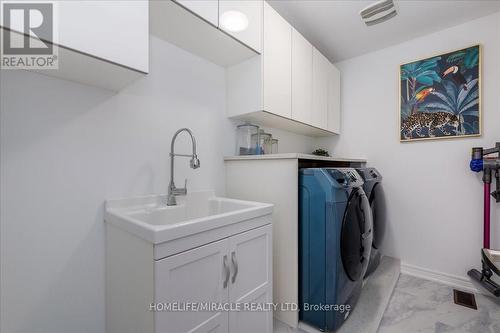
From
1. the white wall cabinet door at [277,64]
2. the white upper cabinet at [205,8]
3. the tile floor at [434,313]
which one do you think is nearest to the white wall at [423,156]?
the tile floor at [434,313]

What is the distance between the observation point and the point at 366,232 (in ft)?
5.50

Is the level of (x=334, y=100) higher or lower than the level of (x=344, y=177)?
higher

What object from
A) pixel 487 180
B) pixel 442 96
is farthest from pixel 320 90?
pixel 487 180

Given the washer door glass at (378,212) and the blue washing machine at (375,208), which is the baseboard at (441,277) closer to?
the blue washing machine at (375,208)

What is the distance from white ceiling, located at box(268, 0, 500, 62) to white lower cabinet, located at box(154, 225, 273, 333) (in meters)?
1.83

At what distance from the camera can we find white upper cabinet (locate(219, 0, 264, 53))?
136cm

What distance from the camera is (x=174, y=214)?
4.64ft

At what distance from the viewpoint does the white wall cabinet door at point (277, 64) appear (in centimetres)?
165

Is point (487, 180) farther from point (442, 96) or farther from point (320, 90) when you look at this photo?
point (320, 90)

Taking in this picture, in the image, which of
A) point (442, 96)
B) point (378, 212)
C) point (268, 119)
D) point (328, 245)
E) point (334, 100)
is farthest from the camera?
point (334, 100)

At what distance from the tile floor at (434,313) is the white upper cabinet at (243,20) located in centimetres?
218

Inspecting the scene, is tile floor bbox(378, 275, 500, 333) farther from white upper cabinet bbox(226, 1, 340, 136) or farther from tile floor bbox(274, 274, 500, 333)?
white upper cabinet bbox(226, 1, 340, 136)

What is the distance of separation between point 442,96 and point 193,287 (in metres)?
2.70

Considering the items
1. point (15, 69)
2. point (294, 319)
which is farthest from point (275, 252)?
point (15, 69)
